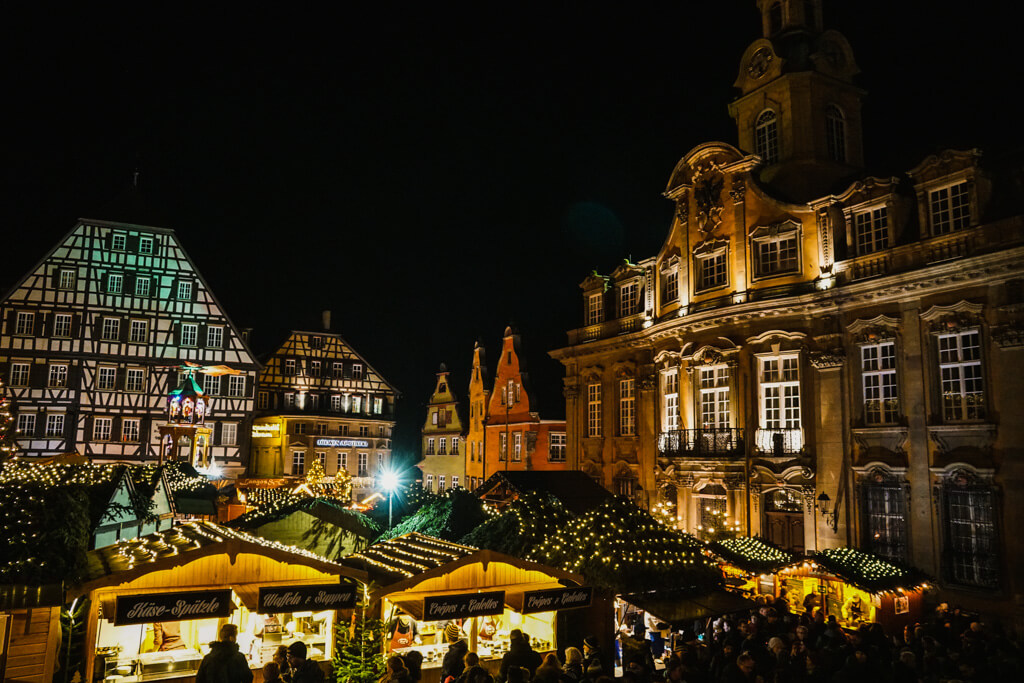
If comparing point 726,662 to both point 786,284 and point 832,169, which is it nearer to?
point 786,284

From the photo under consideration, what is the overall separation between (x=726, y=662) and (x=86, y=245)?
40.1 meters

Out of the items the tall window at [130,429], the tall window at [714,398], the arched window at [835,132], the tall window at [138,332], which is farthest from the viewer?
the tall window at [138,332]

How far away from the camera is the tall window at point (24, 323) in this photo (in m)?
39.3

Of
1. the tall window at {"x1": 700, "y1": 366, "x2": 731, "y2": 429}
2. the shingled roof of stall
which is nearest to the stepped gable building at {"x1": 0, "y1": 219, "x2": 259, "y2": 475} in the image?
the tall window at {"x1": 700, "y1": 366, "x2": 731, "y2": 429}

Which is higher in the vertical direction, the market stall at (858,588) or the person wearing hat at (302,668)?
the person wearing hat at (302,668)

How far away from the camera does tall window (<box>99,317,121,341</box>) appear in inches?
1598

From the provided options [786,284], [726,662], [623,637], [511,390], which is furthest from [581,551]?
[511,390]

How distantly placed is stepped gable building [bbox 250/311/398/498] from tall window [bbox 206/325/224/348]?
25.9 ft

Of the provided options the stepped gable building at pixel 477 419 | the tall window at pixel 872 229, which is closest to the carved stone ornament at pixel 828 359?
the tall window at pixel 872 229

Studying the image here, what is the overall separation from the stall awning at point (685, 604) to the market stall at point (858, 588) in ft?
18.1

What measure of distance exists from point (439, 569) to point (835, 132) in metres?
23.2

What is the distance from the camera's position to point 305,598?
10.8 m

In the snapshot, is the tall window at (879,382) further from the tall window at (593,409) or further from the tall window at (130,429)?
the tall window at (130,429)

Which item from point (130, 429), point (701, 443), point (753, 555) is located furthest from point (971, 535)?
point (130, 429)
